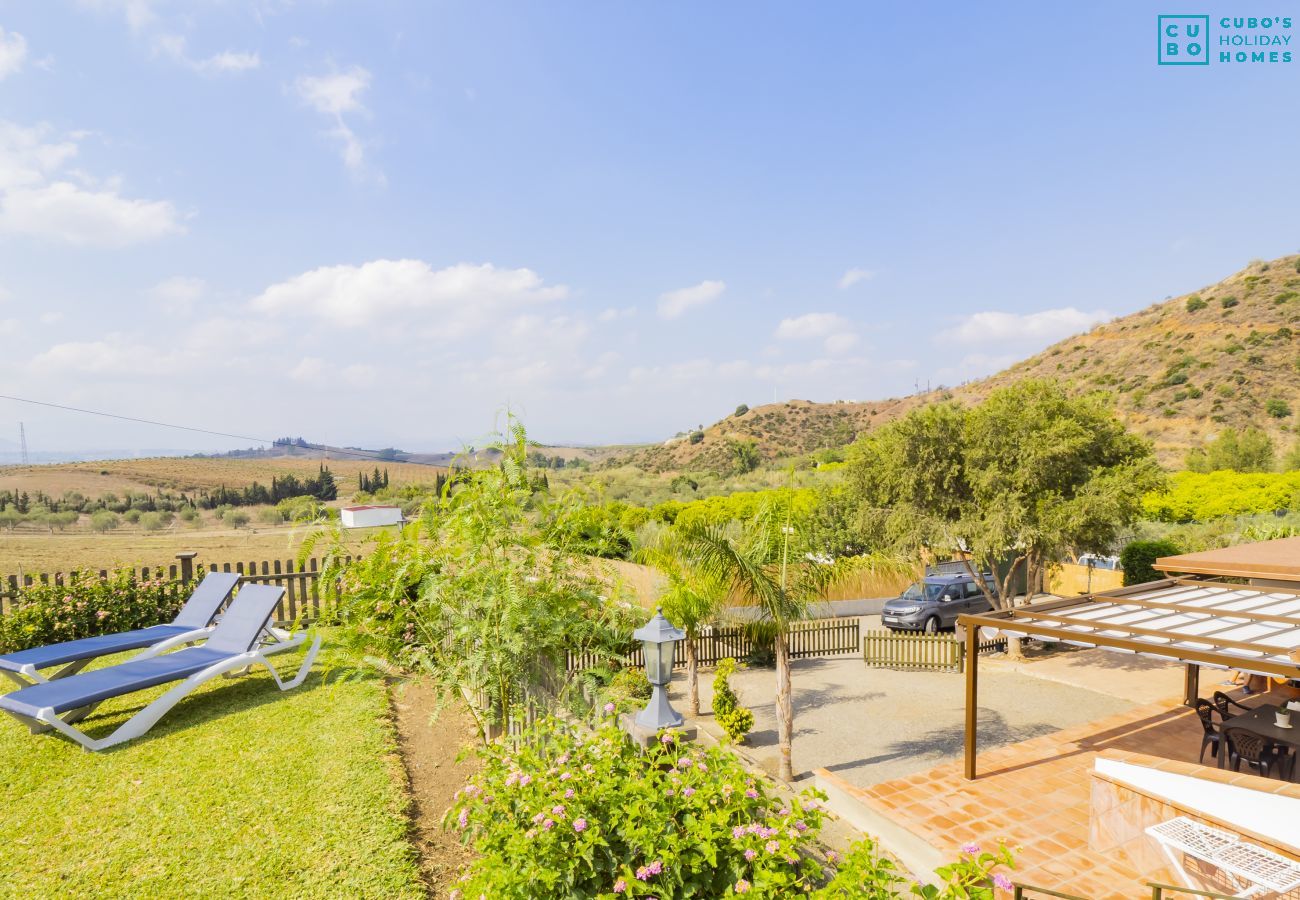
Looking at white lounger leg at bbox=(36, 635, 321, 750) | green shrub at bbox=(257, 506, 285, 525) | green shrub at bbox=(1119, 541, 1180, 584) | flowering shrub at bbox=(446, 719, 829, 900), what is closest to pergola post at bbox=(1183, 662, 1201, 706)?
flowering shrub at bbox=(446, 719, 829, 900)

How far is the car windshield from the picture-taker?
53.0 ft

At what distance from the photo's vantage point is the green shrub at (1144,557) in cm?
1612

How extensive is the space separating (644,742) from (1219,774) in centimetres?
444

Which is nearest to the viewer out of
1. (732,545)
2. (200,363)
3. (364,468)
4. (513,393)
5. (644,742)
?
(644,742)

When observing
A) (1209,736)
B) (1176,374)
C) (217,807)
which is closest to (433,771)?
(217,807)

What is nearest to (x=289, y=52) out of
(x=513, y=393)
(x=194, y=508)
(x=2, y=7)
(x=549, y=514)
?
(x=2, y=7)

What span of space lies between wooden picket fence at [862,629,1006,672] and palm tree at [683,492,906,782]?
668cm

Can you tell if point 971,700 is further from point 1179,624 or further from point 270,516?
point 270,516

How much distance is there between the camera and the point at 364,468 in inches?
1555

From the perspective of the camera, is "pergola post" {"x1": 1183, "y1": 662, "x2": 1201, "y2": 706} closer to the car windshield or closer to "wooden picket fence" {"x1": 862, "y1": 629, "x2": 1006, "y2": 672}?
"wooden picket fence" {"x1": 862, "y1": 629, "x2": 1006, "y2": 672}

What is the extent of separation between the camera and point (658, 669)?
481cm

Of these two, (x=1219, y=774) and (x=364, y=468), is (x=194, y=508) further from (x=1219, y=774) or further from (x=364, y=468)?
(x=1219, y=774)

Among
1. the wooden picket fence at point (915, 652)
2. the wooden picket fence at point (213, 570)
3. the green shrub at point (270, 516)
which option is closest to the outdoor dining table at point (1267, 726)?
the wooden picket fence at point (915, 652)

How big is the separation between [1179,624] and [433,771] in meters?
7.18
